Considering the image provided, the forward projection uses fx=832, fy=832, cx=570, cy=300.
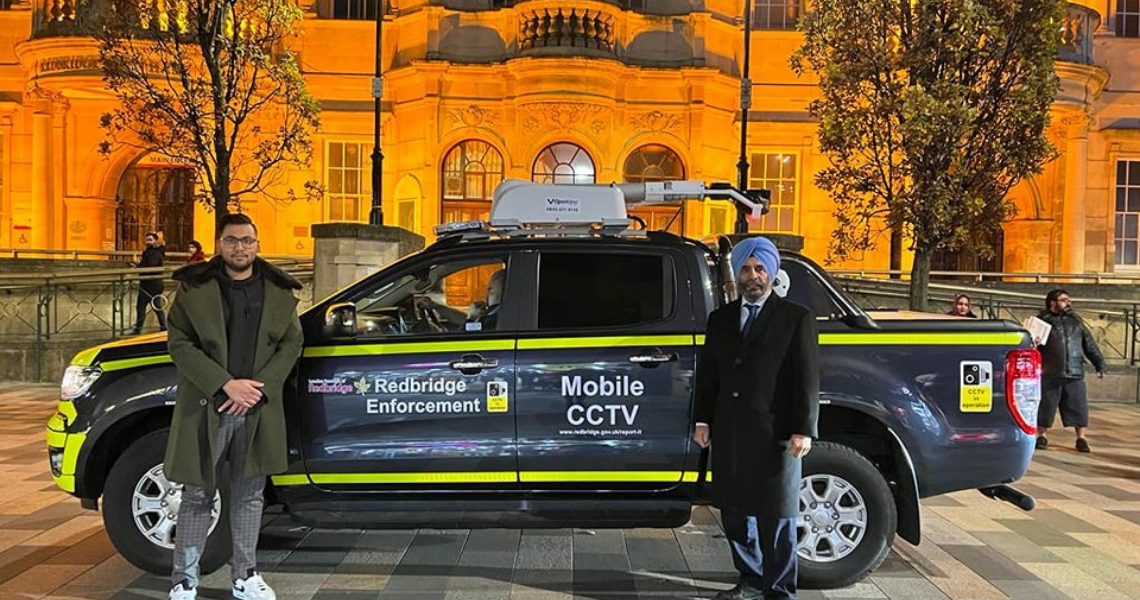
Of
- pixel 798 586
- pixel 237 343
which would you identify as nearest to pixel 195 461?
pixel 237 343

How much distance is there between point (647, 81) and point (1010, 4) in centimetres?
979

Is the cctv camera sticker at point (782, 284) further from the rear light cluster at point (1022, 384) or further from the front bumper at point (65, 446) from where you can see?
the front bumper at point (65, 446)

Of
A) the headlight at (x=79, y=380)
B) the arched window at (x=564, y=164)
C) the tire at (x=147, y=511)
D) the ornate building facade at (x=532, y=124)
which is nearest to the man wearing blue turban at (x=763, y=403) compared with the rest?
the tire at (x=147, y=511)

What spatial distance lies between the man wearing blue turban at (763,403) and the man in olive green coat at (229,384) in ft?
7.24

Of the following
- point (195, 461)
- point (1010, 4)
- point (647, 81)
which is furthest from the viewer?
point (647, 81)

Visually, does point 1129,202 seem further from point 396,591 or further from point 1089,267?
point 396,591

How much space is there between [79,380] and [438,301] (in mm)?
2123

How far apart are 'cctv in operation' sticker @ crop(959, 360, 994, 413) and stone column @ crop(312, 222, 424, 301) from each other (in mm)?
8974

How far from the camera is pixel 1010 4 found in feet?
29.2

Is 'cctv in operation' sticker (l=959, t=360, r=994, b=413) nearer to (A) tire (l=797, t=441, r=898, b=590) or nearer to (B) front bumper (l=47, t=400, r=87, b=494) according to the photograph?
(A) tire (l=797, t=441, r=898, b=590)

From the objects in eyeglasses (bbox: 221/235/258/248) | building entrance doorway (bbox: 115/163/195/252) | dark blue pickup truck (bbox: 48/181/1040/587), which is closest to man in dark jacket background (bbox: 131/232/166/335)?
building entrance doorway (bbox: 115/163/195/252)

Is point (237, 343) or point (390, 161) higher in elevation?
point (390, 161)

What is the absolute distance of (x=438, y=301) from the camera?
5.27m

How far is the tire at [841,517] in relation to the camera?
185 inches
